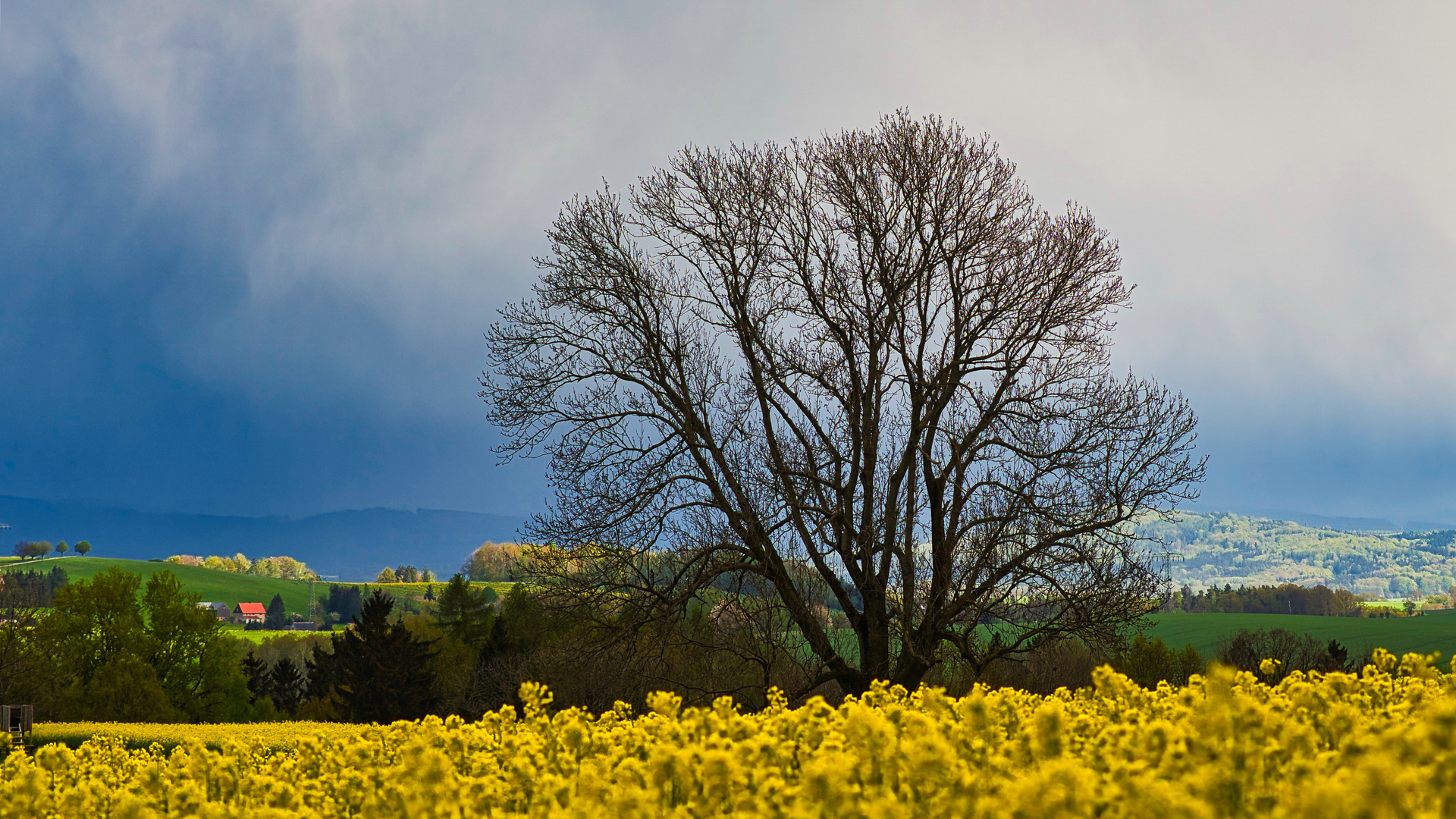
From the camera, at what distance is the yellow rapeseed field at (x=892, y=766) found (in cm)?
250

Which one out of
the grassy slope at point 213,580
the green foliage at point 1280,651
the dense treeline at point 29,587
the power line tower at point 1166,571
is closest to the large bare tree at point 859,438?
the power line tower at point 1166,571

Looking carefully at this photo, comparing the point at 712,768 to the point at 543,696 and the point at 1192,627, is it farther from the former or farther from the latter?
the point at 1192,627

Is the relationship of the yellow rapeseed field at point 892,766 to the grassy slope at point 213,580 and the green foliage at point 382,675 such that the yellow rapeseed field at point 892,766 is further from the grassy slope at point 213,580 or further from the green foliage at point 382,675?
the grassy slope at point 213,580

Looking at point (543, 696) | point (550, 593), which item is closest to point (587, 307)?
point (550, 593)

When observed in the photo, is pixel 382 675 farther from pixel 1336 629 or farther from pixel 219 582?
pixel 219 582

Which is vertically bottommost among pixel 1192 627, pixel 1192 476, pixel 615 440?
pixel 1192 627

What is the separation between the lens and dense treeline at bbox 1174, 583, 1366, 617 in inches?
3578

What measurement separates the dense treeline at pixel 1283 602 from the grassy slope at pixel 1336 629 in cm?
582

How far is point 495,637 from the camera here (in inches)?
1865

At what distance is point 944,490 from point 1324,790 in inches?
507

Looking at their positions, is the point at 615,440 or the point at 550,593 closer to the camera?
the point at 550,593

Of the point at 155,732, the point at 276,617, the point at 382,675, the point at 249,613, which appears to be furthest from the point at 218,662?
the point at 249,613

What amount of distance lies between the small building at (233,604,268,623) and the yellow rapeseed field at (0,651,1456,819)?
161035mm

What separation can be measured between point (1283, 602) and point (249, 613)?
140 m
